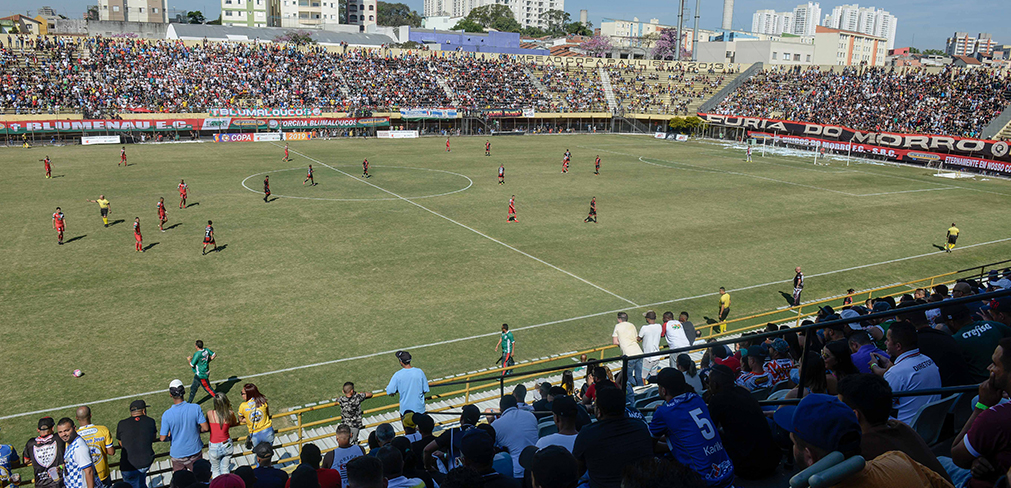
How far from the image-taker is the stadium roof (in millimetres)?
99750

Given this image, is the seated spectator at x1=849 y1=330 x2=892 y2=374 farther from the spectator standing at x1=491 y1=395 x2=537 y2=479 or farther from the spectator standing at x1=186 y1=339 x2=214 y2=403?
the spectator standing at x1=186 y1=339 x2=214 y2=403

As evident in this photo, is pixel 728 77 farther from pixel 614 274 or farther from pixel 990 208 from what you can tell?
pixel 614 274

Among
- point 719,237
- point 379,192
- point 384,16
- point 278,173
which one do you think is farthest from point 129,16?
point 719,237

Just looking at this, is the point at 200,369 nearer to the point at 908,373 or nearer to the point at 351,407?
the point at 351,407

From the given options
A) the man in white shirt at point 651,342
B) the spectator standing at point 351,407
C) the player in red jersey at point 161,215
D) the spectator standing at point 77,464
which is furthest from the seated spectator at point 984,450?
the player in red jersey at point 161,215

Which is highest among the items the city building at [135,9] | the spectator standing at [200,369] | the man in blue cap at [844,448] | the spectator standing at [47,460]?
the city building at [135,9]

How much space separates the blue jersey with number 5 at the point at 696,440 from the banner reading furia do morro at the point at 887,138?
57.4 m

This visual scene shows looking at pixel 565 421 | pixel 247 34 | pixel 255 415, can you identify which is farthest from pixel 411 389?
pixel 247 34

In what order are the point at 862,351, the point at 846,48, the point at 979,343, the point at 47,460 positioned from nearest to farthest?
the point at 979,343, the point at 862,351, the point at 47,460, the point at 846,48

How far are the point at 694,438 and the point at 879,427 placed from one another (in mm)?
1431

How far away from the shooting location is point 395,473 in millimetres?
5934

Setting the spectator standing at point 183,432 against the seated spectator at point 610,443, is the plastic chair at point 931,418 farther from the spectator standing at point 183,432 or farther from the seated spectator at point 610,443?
the spectator standing at point 183,432

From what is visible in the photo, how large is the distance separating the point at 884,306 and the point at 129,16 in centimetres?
14443

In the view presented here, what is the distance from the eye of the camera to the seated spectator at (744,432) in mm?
5730
